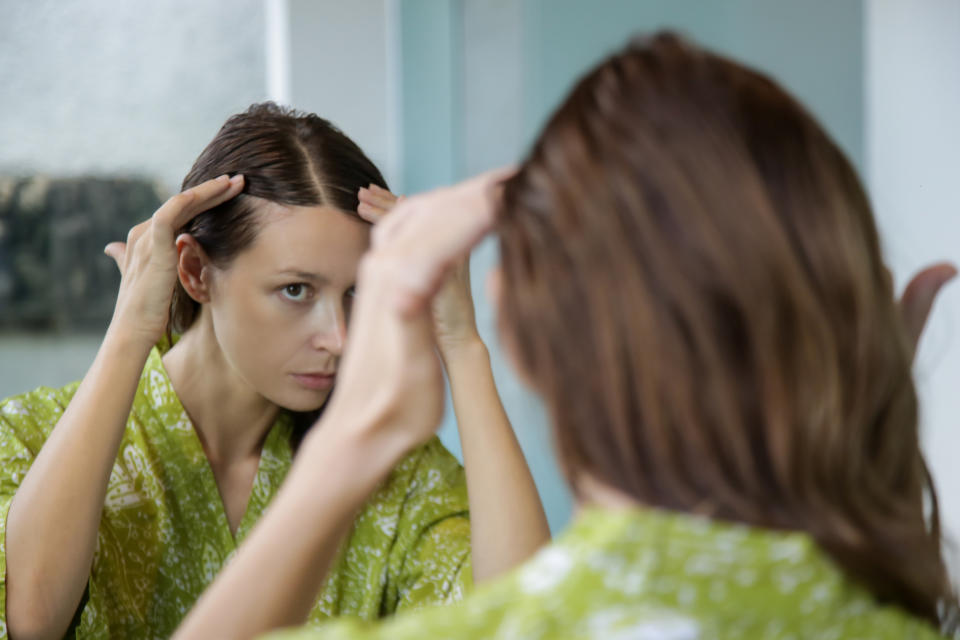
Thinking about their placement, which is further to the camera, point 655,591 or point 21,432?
point 21,432

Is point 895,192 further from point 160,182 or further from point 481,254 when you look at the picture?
point 160,182

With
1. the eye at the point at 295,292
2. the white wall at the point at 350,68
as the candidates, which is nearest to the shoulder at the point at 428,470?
the eye at the point at 295,292

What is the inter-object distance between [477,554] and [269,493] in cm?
32

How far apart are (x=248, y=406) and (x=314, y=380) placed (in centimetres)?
12

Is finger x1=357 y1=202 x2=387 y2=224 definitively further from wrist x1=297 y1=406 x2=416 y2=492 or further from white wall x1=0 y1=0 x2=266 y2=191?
white wall x1=0 y1=0 x2=266 y2=191

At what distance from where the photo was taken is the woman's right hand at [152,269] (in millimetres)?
1097

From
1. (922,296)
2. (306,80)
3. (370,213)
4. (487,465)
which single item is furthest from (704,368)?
(306,80)

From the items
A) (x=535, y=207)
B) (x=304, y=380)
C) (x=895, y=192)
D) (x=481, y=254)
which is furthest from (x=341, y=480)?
(x=481, y=254)

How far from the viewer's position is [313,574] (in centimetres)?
75

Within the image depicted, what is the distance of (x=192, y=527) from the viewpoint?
4.07 ft

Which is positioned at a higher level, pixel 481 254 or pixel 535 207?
pixel 535 207

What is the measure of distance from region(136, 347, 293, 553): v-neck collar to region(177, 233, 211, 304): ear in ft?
0.35

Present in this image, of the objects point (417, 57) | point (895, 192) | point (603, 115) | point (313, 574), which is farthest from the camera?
point (417, 57)

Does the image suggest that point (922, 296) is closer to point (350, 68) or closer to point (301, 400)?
point (301, 400)
